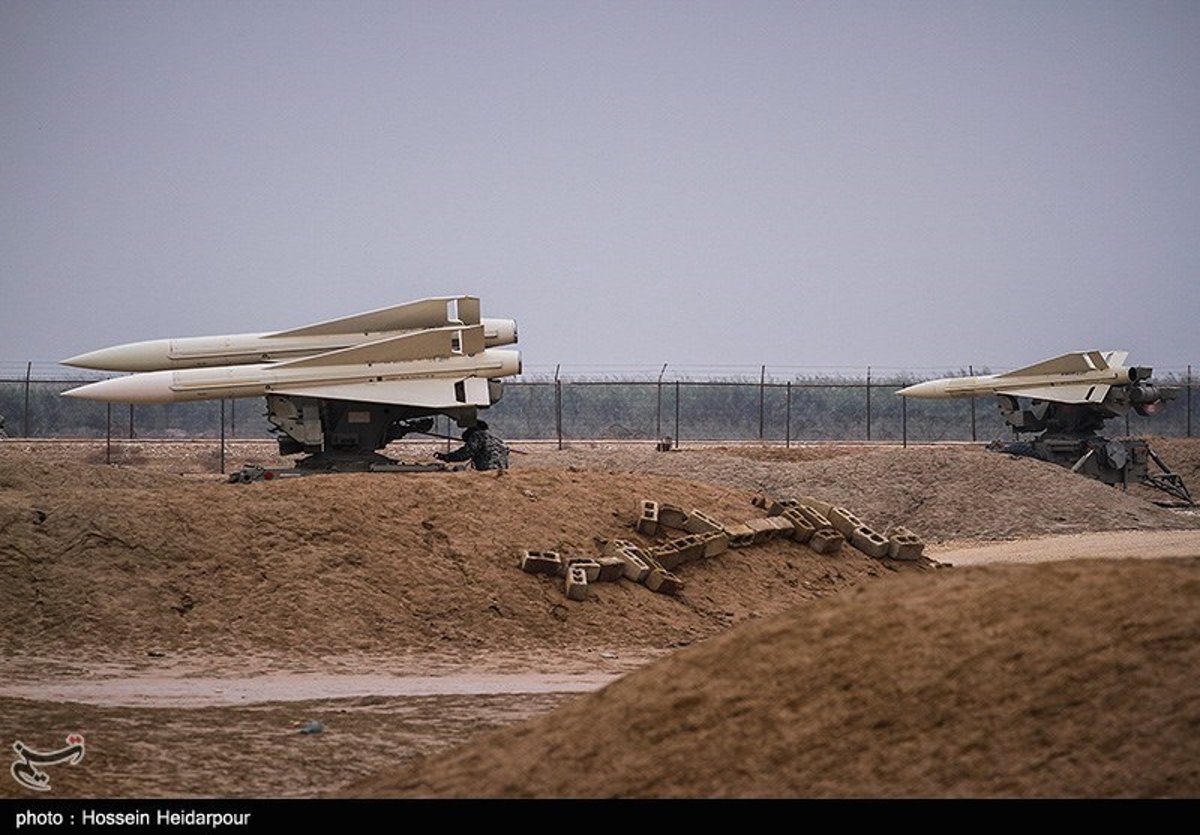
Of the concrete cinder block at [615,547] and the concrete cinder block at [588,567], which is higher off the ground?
the concrete cinder block at [615,547]

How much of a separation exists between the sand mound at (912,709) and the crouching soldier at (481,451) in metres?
15.9

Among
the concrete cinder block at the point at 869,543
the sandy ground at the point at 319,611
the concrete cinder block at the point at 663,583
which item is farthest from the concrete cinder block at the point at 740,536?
the concrete cinder block at the point at 869,543

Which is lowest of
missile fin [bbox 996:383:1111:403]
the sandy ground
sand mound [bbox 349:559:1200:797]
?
the sandy ground

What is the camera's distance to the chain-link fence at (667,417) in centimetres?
5872

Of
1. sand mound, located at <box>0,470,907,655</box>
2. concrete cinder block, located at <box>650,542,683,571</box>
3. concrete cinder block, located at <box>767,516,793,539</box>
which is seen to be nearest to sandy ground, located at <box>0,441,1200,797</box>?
sand mound, located at <box>0,470,907,655</box>

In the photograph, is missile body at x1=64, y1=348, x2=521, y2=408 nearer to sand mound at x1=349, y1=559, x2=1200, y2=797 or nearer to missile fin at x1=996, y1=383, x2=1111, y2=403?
sand mound at x1=349, y1=559, x2=1200, y2=797

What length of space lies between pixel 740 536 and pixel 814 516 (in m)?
1.78

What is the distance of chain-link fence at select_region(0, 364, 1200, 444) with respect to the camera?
58719mm

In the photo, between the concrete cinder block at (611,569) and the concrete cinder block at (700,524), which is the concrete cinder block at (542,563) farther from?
the concrete cinder block at (700,524)

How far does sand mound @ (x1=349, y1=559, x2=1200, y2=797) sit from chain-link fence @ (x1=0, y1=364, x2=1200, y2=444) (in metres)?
47.3

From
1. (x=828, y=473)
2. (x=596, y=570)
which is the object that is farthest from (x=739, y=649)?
(x=828, y=473)

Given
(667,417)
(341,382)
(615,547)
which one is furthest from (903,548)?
(667,417)

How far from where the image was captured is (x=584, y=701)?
24.0ft
